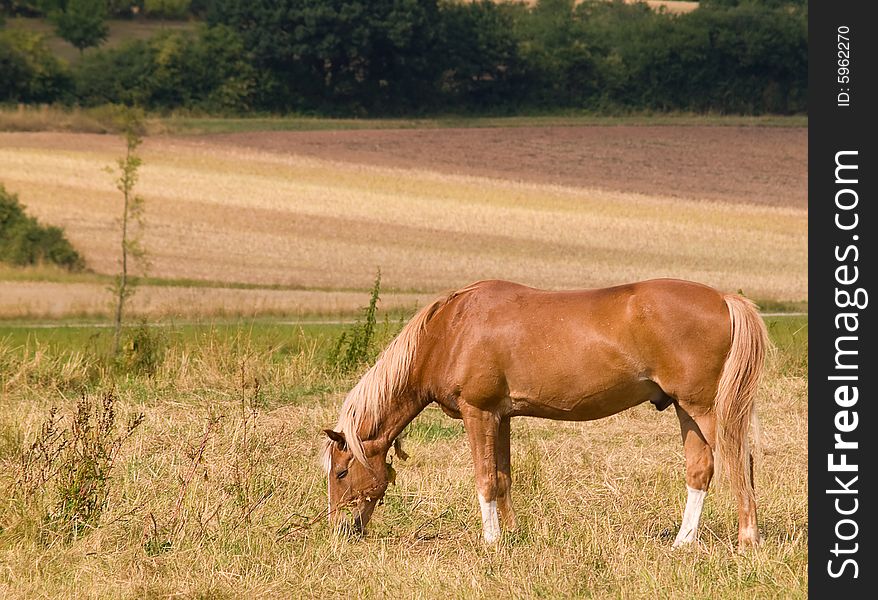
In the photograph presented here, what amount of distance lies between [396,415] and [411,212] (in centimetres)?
3087

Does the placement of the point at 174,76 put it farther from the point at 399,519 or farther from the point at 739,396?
the point at 739,396

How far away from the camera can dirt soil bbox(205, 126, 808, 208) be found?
146 ft

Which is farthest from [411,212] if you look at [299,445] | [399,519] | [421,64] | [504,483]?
[504,483]

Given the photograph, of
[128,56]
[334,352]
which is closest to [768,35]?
[128,56]

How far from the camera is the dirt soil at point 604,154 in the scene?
146 feet

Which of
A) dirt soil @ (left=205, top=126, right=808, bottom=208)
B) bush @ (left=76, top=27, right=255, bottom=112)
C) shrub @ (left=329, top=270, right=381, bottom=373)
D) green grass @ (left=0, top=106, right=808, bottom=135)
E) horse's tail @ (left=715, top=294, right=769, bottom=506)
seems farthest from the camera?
bush @ (left=76, top=27, right=255, bottom=112)

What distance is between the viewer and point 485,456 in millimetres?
7332

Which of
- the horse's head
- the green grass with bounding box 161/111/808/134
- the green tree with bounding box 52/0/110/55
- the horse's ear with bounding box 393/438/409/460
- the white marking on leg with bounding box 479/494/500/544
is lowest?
the white marking on leg with bounding box 479/494/500/544

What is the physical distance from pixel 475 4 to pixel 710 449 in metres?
59.2

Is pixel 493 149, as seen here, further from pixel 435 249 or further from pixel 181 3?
pixel 181 3

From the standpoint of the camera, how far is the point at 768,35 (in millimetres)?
63469

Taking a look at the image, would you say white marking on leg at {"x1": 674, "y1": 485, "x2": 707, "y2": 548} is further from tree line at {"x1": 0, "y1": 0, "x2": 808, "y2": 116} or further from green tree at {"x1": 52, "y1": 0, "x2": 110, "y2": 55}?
green tree at {"x1": 52, "y1": 0, "x2": 110, "y2": 55}

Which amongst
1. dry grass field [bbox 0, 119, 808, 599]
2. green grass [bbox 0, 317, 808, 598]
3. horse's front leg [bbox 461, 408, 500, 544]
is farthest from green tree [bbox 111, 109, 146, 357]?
horse's front leg [bbox 461, 408, 500, 544]
